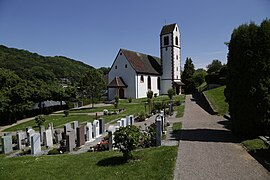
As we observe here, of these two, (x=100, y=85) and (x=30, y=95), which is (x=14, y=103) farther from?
(x=100, y=85)

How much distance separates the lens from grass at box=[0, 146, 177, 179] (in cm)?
706

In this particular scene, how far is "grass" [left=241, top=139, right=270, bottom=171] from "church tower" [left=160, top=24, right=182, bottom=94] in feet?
122

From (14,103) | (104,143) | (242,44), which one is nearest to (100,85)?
(14,103)

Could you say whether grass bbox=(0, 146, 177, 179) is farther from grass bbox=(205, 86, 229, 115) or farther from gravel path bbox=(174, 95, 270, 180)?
grass bbox=(205, 86, 229, 115)

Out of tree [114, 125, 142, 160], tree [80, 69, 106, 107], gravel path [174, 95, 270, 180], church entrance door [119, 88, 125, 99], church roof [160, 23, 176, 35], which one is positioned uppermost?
church roof [160, 23, 176, 35]

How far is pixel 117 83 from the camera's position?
4144cm

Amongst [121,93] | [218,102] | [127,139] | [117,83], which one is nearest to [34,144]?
[127,139]

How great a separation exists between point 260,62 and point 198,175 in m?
6.58

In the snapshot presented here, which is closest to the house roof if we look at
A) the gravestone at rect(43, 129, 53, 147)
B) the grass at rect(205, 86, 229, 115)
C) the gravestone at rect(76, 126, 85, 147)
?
the grass at rect(205, 86, 229, 115)

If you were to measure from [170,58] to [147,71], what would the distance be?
6.79 metres

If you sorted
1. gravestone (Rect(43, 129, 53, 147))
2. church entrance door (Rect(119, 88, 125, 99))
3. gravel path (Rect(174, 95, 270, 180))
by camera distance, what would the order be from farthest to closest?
church entrance door (Rect(119, 88, 125, 99)) → gravestone (Rect(43, 129, 53, 147)) → gravel path (Rect(174, 95, 270, 180))

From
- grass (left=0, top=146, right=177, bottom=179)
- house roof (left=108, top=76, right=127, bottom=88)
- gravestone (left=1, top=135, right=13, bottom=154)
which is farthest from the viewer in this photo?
house roof (left=108, top=76, right=127, bottom=88)

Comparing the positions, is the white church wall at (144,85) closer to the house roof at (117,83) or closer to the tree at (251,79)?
the house roof at (117,83)

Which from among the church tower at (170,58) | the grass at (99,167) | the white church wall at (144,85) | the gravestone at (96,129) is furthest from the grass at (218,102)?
the church tower at (170,58)
